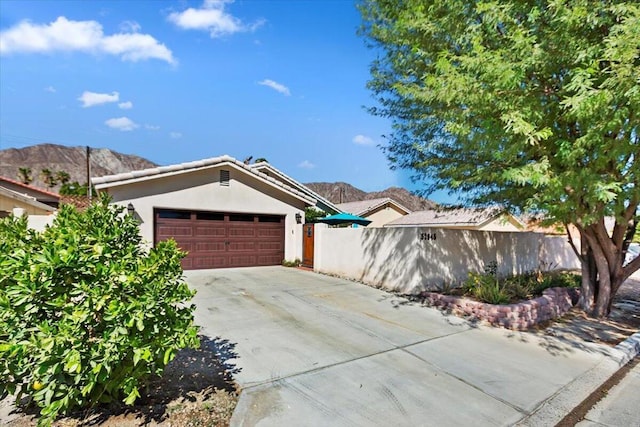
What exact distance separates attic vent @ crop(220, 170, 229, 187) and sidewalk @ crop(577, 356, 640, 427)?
11614 millimetres

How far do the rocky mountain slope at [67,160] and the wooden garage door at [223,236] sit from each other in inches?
2606

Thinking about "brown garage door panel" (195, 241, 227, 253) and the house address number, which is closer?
the house address number

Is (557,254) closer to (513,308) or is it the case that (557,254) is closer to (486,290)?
(486,290)

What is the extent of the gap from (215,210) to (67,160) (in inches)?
3111

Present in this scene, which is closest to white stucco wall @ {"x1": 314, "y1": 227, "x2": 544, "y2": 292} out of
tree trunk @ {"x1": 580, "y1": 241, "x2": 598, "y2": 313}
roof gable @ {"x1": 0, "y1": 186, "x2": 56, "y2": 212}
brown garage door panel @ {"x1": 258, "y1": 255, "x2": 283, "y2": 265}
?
brown garage door panel @ {"x1": 258, "y1": 255, "x2": 283, "y2": 265}

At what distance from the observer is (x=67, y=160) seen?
71375mm

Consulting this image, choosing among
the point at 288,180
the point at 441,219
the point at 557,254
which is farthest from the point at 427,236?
the point at 441,219

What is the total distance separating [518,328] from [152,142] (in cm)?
5838

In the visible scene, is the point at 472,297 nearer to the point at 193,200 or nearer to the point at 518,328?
the point at 518,328

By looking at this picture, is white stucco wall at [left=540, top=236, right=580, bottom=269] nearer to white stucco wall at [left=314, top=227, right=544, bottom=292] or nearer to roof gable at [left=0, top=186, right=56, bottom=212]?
white stucco wall at [left=314, top=227, right=544, bottom=292]

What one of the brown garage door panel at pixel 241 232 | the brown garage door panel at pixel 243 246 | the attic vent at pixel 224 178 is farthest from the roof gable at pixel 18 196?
the brown garage door panel at pixel 243 246

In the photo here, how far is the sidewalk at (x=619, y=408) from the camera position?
3.52m

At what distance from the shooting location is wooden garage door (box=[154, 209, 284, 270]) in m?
11.7

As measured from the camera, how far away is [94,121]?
135ft
